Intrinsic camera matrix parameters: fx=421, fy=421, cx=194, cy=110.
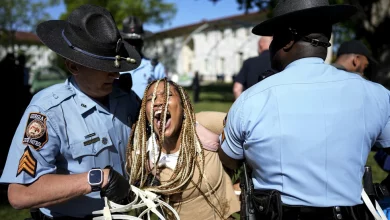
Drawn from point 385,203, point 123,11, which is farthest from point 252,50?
point 385,203

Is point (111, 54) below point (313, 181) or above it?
above

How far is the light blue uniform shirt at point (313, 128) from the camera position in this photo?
1.77 metres

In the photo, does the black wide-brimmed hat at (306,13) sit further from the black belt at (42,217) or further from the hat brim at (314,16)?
the black belt at (42,217)

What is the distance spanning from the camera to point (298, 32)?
1.87 m

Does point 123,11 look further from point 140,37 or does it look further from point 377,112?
point 377,112

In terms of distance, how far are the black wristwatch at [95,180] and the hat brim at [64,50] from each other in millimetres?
509

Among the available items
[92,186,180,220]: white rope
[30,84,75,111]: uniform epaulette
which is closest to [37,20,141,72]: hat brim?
[30,84,75,111]: uniform epaulette

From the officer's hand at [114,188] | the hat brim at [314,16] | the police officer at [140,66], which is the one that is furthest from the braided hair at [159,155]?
the police officer at [140,66]

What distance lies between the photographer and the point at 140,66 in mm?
5039

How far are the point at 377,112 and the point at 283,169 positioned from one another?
482mm

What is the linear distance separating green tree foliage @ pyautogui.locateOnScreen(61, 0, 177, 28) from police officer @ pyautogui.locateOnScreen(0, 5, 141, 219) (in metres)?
29.7

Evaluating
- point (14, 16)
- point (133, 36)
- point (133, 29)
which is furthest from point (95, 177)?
point (14, 16)

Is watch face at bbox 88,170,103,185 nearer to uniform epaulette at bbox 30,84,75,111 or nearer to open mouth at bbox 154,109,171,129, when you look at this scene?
uniform epaulette at bbox 30,84,75,111

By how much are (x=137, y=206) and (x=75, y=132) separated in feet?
1.56
